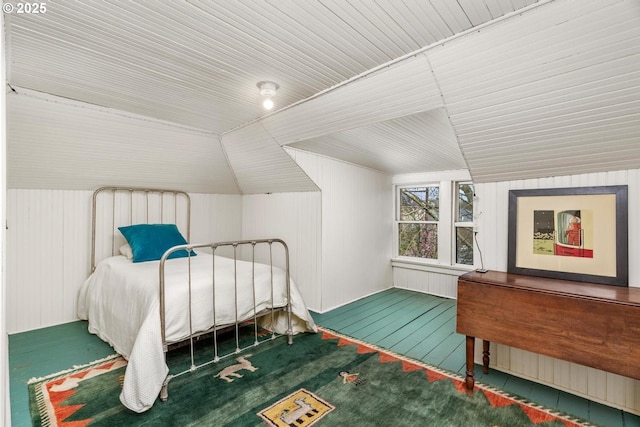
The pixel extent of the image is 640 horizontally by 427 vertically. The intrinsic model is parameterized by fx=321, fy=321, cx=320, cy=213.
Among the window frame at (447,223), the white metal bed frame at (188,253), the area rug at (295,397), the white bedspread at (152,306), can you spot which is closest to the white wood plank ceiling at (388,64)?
the white metal bed frame at (188,253)

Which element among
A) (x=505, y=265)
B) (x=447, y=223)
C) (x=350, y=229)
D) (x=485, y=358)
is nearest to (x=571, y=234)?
(x=505, y=265)

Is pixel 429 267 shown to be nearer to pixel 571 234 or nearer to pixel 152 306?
pixel 571 234

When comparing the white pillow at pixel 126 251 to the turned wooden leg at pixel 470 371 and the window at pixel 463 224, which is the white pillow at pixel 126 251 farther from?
the window at pixel 463 224

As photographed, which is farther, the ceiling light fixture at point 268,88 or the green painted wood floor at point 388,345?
the ceiling light fixture at point 268,88

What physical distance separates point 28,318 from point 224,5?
354 centimetres

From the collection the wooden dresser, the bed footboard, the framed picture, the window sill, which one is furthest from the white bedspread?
the window sill

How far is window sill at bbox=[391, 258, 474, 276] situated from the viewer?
421cm

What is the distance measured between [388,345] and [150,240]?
2560 mm

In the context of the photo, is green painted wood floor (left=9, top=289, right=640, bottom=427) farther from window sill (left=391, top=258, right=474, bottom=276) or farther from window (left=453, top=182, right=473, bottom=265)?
window (left=453, top=182, right=473, bottom=265)

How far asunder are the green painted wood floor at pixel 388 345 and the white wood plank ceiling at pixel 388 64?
1.50 meters

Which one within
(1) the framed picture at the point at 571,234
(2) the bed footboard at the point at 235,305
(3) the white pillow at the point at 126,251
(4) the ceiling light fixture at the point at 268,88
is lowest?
(2) the bed footboard at the point at 235,305

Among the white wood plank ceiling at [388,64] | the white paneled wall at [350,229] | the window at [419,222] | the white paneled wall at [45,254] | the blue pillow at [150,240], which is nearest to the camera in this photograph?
the white wood plank ceiling at [388,64]

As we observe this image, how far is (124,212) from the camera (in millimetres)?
3686

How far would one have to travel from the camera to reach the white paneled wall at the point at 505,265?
1.96 m
